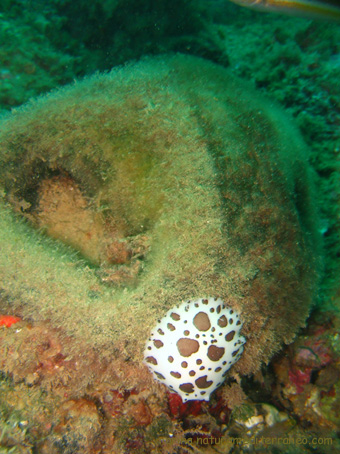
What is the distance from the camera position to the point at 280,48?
5.54 m

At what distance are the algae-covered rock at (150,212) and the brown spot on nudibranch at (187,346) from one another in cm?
31

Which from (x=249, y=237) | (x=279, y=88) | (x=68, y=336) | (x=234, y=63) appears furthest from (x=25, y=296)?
(x=234, y=63)

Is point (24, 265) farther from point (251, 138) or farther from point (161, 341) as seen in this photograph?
point (251, 138)

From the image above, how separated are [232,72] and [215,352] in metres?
3.98

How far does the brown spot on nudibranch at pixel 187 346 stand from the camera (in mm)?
2264

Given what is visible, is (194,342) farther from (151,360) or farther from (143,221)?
(143,221)

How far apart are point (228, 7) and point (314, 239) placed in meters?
9.04

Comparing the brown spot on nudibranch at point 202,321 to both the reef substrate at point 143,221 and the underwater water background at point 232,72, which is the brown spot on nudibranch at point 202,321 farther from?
the underwater water background at point 232,72

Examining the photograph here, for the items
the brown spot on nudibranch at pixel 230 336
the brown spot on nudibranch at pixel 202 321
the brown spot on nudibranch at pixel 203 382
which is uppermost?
the brown spot on nudibranch at pixel 202 321

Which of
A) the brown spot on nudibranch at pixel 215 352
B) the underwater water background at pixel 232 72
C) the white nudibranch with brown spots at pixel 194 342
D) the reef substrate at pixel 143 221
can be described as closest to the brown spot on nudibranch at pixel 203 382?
the white nudibranch with brown spots at pixel 194 342

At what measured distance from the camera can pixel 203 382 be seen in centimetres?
236

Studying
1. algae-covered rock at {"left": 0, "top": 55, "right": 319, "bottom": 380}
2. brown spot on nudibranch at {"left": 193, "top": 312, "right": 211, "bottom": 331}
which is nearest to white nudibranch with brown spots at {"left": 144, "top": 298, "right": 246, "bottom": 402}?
brown spot on nudibranch at {"left": 193, "top": 312, "right": 211, "bottom": 331}

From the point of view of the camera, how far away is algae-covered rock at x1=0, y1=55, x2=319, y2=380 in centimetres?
229

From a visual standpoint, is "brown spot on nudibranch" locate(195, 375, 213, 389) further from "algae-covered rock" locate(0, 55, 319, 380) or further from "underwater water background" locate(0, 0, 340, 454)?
"underwater water background" locate(0, 0, 340, 454)
